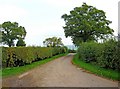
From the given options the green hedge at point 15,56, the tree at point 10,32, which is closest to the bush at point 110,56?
the green hedge at point 15,56

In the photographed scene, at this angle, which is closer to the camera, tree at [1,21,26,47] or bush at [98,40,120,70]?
bush at [98,40,120,70]

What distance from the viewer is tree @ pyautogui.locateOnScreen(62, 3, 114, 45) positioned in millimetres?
59062

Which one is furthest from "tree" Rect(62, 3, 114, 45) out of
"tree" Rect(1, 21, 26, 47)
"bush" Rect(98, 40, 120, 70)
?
"bush" Rect(98, 40, 120, 70)

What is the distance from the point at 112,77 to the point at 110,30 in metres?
48.8

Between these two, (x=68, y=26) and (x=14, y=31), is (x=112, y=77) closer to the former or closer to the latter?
(x=68, y=26)

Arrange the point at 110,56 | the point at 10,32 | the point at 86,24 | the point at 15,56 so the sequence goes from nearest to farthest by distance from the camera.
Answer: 1. the point at 110,56
2. the point at 15,56
3. the point at 86,24
4. the point at 10,32

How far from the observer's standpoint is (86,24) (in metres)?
57.4

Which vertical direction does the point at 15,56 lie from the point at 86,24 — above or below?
below

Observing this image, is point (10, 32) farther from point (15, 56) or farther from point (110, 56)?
point (110, 56)

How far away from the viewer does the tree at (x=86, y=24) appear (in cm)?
5906

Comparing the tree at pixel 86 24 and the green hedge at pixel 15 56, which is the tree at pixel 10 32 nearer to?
the tree at pixel 86 24

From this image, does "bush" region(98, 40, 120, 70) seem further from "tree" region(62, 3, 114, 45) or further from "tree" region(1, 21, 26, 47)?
"tree" region(1, 21, 26, 47)

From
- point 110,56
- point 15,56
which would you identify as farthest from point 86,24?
point 110,56

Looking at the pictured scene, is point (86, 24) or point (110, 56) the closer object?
point (110, 56)
